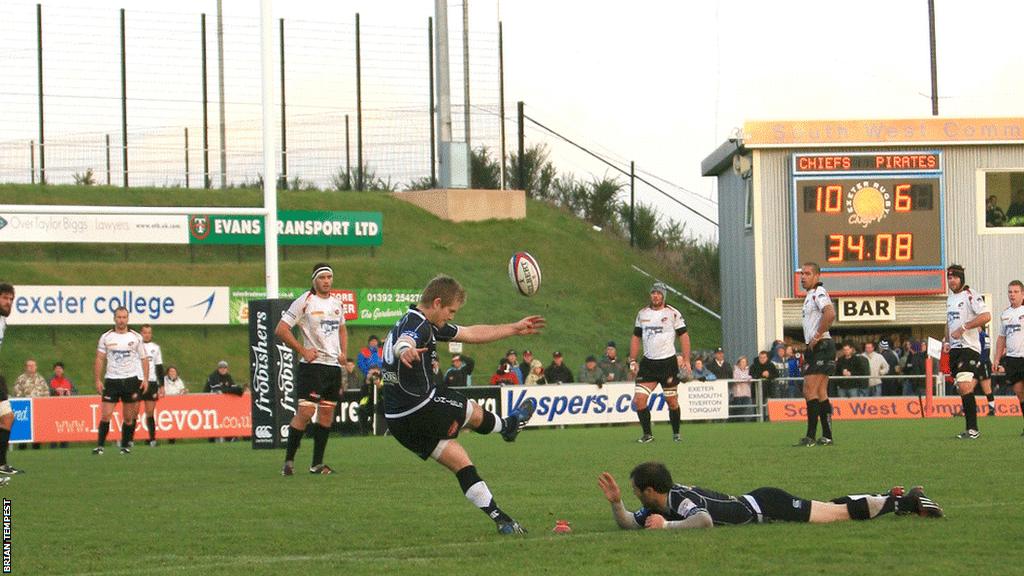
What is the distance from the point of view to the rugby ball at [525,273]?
50.0 ft

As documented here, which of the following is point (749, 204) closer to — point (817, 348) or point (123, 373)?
point (123, 373)

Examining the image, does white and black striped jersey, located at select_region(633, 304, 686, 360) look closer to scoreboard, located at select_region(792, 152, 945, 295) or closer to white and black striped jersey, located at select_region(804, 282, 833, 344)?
white and black striped jersey, located at select_region(804, 282, 833, 344)

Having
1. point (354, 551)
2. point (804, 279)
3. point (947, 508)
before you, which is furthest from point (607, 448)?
point (354, 551)

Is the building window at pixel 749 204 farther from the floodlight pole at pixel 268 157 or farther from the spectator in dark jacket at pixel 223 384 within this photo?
the floodlight pole at pixel 268 157

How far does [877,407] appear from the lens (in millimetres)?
30922

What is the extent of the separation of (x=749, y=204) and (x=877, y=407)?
10753 mm

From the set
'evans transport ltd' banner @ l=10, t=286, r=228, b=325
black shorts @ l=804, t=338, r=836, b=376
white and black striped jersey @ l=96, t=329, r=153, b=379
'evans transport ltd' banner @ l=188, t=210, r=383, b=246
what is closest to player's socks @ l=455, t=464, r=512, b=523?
black shorts @ l=804, t=338, r=836, b=376

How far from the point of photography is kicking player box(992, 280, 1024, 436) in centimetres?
1730

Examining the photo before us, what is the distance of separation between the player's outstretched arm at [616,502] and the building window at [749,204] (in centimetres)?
3198

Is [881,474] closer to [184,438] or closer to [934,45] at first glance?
[184,438]

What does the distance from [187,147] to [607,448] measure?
34.8m

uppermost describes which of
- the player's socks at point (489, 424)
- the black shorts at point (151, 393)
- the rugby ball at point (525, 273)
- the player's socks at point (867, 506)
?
the rugby ball at point (525, 273)

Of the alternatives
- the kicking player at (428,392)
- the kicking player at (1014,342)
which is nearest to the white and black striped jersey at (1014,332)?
the kicking player at (1014,342)

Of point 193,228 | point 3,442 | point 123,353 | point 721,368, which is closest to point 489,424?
point 3,442
